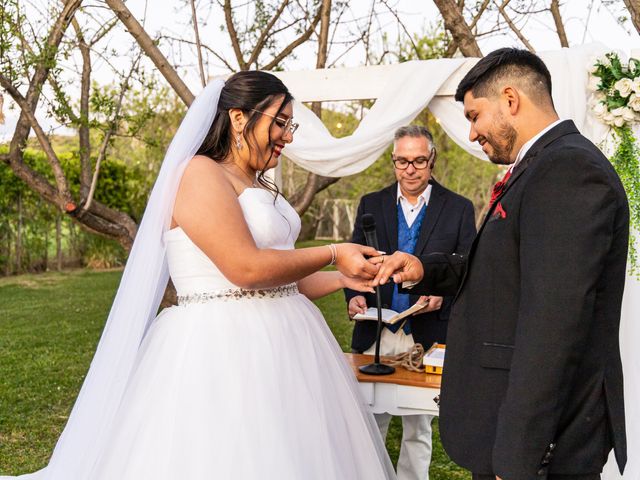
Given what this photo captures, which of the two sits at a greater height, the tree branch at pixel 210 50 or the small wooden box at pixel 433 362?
the tree branch at pixel 210 50

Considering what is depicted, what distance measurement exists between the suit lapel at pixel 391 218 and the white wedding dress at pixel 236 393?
1.32 metres

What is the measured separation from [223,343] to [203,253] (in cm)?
34

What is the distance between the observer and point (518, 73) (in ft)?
5.84

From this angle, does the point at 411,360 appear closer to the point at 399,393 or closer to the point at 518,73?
the point at 399,393

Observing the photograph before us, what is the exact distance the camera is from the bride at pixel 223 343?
2154 mm

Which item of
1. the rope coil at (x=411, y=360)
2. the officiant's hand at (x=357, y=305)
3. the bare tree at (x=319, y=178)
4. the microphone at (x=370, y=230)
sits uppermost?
the bare tree at (x=319, y=178)

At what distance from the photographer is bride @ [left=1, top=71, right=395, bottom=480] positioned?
7.07 ft

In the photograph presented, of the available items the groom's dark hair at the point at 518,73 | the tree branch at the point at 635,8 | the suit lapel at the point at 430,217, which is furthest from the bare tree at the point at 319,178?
the groom's dark hair at the point at 518,73

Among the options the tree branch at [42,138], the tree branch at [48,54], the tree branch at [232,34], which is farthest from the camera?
the tree branch at [232,34]

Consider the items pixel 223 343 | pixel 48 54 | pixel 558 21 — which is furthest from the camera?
pixel 558 21

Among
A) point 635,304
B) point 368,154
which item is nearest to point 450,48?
point 368,154

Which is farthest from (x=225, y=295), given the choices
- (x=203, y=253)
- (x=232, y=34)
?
(x=232, y=34)

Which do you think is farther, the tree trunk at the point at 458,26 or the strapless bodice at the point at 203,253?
the tree trunk at the point at 458,26

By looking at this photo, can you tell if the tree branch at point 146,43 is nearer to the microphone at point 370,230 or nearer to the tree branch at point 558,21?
the microphone at point 370,230
